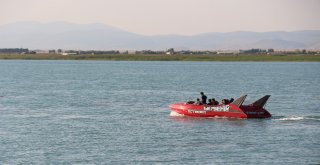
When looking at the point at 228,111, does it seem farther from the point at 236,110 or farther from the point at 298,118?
the point at 298,118

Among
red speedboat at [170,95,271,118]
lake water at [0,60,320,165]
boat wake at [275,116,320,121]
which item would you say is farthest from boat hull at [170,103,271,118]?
boat wake at [275,116,320,121]

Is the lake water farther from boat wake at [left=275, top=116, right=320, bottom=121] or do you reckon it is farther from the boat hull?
the boat hull

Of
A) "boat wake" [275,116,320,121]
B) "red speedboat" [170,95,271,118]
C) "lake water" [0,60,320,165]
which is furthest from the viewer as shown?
"red speedboat" [170,95,271,118]

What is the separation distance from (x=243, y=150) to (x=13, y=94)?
4572cm

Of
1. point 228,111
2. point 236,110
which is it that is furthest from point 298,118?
point 228,111

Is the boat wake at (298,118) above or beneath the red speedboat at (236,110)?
beneath

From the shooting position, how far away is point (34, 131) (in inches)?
1896

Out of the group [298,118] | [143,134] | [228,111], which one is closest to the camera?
[143,134]

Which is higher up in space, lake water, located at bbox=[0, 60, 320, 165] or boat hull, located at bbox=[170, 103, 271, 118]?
boat hull, located at bbox=[170, 103, 271, 118]

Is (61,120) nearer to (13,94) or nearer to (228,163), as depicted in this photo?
(228,163)

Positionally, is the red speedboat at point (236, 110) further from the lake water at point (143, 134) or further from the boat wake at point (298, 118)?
the boat wake at point (298, 118)

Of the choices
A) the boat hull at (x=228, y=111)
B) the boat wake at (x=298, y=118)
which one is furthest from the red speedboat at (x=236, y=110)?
the boat wake at (x=298, y=118)

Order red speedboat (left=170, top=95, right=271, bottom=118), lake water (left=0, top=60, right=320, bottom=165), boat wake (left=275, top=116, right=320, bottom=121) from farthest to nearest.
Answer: red speedboat (left=170, top=95, right=271, bottom=118) → boat wake (left=275, top=116, right=320, bottom=121) → lake water (left=0, top=60, right=320, bottom=165)

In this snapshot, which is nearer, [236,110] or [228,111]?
[236,110]
